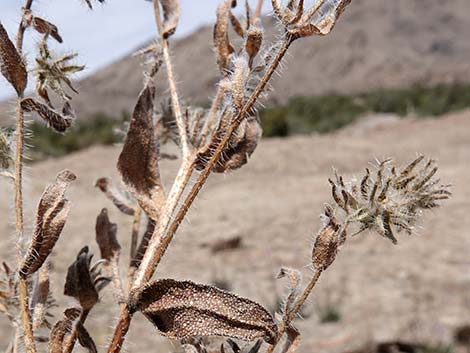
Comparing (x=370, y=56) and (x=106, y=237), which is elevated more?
(x=106, y=237)

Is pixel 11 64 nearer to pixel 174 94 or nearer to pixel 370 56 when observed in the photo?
pixel 174 94

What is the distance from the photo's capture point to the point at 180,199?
0.69m

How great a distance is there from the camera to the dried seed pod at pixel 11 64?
2.18 ft

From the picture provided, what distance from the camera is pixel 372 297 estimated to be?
5.51 metres

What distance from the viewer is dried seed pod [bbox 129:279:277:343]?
60cm

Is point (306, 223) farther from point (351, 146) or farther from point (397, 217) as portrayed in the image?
point (397, 217)

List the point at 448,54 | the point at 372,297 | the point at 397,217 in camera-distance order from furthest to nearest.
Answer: the point at 448,54 < the point at 372,297 < the point at 397,217

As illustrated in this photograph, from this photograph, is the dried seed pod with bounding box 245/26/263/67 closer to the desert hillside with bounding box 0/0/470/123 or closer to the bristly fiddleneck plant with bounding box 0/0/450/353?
the bristly fiddleneck plant with bounding box 0/0/450/353

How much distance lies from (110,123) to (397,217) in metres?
23.6

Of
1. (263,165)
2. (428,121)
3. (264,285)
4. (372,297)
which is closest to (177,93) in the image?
(372,297)

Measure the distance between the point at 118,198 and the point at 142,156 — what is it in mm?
163

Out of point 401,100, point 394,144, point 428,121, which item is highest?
point 394,144

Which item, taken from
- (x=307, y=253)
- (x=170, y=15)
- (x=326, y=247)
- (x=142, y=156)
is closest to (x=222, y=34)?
(x=170, y=15)

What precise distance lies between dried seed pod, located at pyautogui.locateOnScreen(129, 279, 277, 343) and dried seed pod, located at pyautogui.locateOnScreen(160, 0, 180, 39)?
33 centimetres
